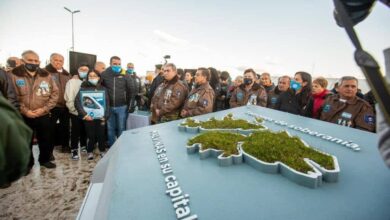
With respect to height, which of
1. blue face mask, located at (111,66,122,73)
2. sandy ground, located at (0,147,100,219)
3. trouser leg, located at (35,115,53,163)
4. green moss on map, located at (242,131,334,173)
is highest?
blue face mask, located at (111,66,122,73)

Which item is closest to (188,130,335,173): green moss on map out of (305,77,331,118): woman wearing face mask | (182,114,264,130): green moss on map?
(182,114,264,130): green moss on map

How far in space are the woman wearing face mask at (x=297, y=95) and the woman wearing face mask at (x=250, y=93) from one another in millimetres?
385

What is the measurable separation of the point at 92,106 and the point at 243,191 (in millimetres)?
3968

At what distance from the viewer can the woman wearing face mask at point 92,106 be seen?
4.41 m

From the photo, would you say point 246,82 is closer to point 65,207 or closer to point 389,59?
point 65,207

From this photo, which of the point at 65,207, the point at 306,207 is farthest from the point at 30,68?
the point at 306,207

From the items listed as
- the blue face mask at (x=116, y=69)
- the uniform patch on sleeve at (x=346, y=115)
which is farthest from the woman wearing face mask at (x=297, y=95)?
the blue face mask at (x=116, y=69)

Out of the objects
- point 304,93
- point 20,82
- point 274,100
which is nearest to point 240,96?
point 274,100

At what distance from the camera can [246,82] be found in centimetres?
498

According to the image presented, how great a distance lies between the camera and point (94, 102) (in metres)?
4.48

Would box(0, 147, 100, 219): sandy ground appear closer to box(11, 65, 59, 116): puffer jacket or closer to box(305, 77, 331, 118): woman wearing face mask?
box(11, 65, 59, 116): puffer jacket

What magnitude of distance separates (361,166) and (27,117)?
476 centimetres

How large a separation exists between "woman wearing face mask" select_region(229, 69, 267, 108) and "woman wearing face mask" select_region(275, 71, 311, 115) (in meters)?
0.38

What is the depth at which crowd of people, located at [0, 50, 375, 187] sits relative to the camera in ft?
11.1
